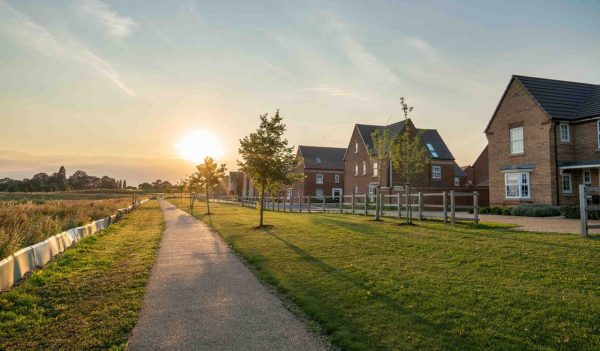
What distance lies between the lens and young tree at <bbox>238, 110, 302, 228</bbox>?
1842 centimetres

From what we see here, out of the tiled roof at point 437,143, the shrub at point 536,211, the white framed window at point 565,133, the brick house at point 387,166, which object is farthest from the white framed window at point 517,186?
the tiled roof at point 437,143

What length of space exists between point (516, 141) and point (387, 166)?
1685 centimetres

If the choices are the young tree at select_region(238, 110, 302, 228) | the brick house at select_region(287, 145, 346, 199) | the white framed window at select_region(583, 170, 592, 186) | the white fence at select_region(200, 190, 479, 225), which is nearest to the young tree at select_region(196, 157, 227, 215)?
the white fence at select_region(200, 190, 479, 225)

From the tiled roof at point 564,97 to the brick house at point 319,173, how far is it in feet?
114

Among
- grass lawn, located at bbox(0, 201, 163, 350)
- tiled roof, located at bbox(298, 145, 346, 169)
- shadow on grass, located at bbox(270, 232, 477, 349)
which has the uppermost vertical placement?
tiled roof, located at bbox(298, 145, 346, 169)

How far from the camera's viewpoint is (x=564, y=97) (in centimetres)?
2608

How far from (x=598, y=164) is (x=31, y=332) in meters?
27.7

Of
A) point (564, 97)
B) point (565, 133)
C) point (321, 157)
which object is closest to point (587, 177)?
point (565, 133)

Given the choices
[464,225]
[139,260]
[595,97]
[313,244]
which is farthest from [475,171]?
[139,260]

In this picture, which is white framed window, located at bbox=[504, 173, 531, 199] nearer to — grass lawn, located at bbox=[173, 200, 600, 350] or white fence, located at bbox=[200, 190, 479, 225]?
white fence, located at bbox=[200, 190, 479, 225]

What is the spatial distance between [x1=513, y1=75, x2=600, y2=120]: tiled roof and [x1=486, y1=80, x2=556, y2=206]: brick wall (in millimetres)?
588

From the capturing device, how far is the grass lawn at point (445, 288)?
4664mm

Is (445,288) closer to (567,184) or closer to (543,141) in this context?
(543,141)

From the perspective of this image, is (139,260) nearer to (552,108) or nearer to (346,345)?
(346,345)
